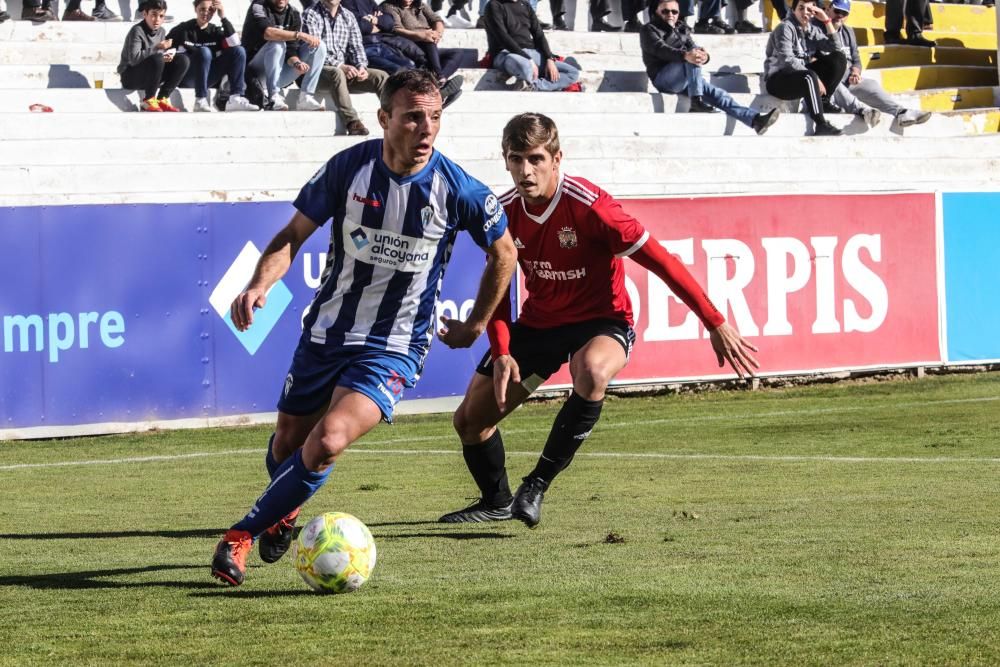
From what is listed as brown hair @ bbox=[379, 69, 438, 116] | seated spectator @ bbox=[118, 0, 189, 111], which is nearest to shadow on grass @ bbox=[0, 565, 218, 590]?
brown hair @ bbox=[379, 69, 438, 116]

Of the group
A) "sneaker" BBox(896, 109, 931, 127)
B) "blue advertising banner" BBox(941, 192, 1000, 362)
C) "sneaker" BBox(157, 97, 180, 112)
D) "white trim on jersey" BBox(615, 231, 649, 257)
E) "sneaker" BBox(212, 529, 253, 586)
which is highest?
"white trim on jersey" BBox(615, 231, 649, 257)

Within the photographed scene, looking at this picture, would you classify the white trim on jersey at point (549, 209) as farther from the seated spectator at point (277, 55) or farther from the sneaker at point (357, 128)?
the seated spectator at point (277, 55)

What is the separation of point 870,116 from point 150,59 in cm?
987

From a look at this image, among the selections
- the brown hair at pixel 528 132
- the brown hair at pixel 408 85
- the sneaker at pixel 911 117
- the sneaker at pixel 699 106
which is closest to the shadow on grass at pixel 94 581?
the brown hair at pixel 408 85

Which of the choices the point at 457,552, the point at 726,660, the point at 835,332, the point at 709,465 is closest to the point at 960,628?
the point at 726,660

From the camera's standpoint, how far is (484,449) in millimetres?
8617

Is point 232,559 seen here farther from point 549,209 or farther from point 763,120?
point 763,120

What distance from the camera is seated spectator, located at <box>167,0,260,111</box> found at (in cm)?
1803

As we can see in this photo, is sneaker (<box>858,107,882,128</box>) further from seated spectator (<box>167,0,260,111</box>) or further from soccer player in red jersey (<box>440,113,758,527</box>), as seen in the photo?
soccer player in red jersey (<box>440,113,758,527</box>)

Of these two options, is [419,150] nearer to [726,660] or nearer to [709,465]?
[726,660]

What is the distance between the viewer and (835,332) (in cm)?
1761

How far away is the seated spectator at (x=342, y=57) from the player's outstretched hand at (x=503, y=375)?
1048cm

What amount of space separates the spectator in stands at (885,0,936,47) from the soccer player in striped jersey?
65.9ft

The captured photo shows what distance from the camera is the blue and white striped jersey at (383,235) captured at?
6.72 m
